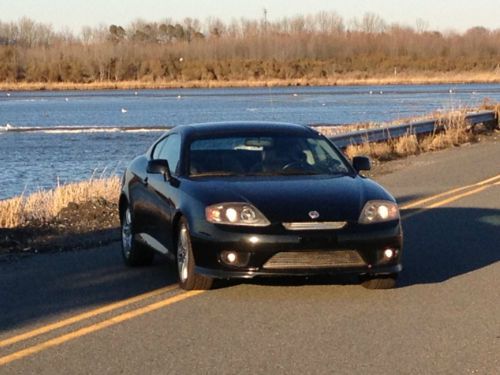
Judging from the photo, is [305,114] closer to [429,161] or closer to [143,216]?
[429,161]

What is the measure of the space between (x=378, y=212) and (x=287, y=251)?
885 mm

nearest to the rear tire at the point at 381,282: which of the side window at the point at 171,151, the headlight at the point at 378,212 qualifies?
the headlight at the point at 378,212

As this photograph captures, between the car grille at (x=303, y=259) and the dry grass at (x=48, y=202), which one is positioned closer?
the car grille at (x=303, y=259)

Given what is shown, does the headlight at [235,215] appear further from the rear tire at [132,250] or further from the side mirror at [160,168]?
the rear tire at [132,250]

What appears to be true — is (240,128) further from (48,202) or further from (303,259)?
(48,202)

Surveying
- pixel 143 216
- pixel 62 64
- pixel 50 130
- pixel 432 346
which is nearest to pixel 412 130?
pixel 143 216

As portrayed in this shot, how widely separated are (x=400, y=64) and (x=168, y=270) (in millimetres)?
133052

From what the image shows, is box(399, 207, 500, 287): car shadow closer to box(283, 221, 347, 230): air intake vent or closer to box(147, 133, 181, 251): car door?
box(283, 221, 347, 230): air intake vent

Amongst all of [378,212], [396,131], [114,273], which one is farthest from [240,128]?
[396,131]

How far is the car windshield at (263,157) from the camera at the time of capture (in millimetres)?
10000

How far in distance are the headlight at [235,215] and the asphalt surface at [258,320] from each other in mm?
595

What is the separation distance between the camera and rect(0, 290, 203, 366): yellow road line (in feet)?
23.8

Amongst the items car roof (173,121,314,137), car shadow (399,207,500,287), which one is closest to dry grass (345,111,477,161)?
car shadow (399,207,500,287)

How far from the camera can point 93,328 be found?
26.2ft
